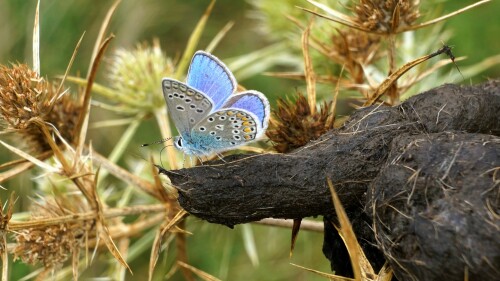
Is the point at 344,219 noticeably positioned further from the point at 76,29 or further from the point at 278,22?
the point at 76,29

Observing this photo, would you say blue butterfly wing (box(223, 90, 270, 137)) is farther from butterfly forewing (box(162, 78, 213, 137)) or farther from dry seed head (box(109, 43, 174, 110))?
dry seed head (box(109, 43, 174, 110))

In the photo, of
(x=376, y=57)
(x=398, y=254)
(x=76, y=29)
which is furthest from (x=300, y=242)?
(x=398, y=254)

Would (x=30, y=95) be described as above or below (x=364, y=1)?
below

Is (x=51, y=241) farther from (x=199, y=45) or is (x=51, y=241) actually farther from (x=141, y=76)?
(x=199, y=45)

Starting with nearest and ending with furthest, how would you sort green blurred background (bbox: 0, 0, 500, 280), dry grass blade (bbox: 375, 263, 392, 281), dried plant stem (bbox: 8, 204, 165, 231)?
dry grass blade (bbox: 375, 263, 392, 281)
dried plant stem (bbox: 8, 204, 165, 231)
green blurred background (bbox: 0, 0, 500, 280)

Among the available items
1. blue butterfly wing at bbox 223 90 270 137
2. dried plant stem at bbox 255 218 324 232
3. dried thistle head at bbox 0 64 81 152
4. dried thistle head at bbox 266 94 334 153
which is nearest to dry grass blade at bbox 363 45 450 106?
dried thistle head at bbox 266 94 334 153

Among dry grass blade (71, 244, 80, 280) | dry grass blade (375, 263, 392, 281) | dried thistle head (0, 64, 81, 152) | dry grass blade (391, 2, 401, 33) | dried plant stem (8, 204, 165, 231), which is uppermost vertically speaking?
dry grass blade (391, 2, 401, 33)
